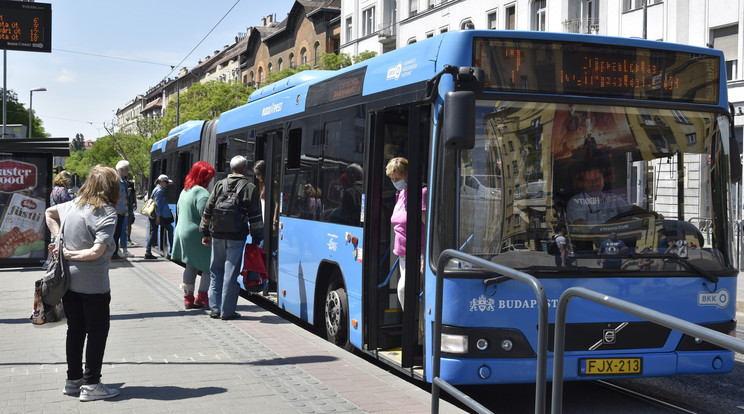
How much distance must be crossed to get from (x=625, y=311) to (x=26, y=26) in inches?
483

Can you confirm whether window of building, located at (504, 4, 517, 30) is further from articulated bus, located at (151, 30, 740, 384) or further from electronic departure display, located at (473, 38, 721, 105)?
electronic departure display, located at (473, 38, 721, 105)

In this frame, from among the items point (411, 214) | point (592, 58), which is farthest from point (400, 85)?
point (592, 58)

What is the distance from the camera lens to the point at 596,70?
20.0ft

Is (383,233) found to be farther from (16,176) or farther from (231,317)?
(16,176)

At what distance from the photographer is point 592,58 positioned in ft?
20.1

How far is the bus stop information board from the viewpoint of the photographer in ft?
43.1

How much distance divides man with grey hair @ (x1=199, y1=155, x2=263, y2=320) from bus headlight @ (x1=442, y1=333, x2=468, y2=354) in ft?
13.2

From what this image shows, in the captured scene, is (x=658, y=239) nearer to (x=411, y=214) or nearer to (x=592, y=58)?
(x=592, y=58)

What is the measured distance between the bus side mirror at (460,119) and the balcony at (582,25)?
89.5ft

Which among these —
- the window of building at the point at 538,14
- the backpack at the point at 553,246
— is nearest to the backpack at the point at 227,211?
the backpack at the point at 553,246

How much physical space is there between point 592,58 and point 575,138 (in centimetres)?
64

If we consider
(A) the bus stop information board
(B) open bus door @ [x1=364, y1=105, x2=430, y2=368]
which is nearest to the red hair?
(B) open bus door @ [x1=364, y1=105, x2=430, y2=368]

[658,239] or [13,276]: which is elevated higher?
[658,239]

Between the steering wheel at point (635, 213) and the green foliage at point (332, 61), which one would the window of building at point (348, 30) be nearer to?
the green foliage at point (332, 61)
